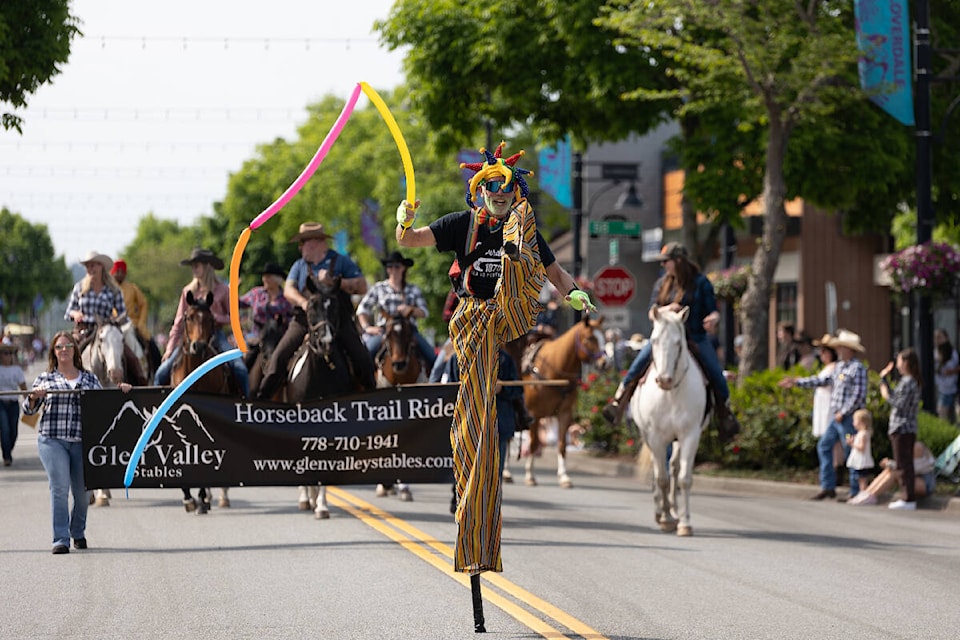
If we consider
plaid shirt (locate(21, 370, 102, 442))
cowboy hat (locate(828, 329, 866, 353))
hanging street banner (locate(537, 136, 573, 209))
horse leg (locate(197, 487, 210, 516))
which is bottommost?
horse leg (locate(197, 487, 210, 516))

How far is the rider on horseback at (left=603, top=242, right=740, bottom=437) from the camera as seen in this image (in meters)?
14.5

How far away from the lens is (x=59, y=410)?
40.1 feet

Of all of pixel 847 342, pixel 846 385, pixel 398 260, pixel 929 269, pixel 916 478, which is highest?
pixel 929 269

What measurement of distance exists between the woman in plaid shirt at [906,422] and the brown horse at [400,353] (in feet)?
17.8

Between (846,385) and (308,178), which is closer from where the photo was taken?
(308,178)

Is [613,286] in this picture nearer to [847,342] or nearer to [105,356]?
[847,342]

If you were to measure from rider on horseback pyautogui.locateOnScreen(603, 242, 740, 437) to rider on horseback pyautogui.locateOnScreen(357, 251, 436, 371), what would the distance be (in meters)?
3.15

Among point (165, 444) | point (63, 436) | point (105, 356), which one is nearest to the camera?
point (63, 436)

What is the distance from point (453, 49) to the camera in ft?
87.8

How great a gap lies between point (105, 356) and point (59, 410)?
3.33 meters

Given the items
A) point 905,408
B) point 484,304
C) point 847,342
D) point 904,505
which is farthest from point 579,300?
point 847,342

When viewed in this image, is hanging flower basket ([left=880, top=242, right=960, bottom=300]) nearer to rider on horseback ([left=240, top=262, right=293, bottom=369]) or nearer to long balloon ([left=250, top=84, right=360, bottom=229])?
rider on horseback ([left=240, top=262, right=293, bottom=369])

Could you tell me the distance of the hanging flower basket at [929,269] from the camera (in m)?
19.7

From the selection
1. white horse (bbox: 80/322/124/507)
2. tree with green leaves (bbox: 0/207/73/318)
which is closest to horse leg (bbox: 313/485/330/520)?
white horse (bbox: 80/322/124/507)
